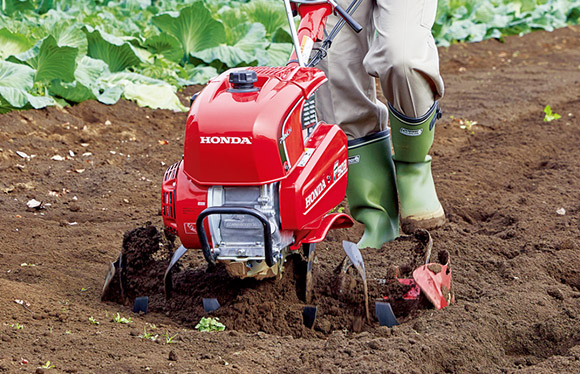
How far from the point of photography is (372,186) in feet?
12.1

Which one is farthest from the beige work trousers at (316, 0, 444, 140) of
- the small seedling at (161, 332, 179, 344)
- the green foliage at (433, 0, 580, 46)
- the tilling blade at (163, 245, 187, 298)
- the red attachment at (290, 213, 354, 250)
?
the green foliage at (433, 0, 580, 46)

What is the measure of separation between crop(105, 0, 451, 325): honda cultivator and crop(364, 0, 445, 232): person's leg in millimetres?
596

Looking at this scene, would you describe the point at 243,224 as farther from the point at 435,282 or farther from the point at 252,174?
the point at 435,282

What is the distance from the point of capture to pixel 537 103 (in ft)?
23.0

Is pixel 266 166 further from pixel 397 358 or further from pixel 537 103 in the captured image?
pixel 537 103

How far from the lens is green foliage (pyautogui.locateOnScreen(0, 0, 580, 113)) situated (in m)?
6.05

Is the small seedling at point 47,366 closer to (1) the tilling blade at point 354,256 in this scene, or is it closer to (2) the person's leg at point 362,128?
(1) the tilling blade at point 354,256

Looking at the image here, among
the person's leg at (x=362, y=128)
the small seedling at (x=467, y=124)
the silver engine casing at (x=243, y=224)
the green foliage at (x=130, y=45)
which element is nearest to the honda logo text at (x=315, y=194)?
the silver engine casing at (x=243, y=224)

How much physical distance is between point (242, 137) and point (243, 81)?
0.79 feet

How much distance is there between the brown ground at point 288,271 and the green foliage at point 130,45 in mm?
247

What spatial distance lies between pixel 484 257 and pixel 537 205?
963mm

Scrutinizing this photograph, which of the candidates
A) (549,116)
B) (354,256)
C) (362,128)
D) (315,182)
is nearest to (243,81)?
(315,182)

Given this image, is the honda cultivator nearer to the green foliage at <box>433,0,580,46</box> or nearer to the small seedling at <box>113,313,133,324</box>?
the small seedling at <box>113,313,133,324</box>

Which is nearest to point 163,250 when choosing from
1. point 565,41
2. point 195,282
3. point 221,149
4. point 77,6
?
point 195,282
